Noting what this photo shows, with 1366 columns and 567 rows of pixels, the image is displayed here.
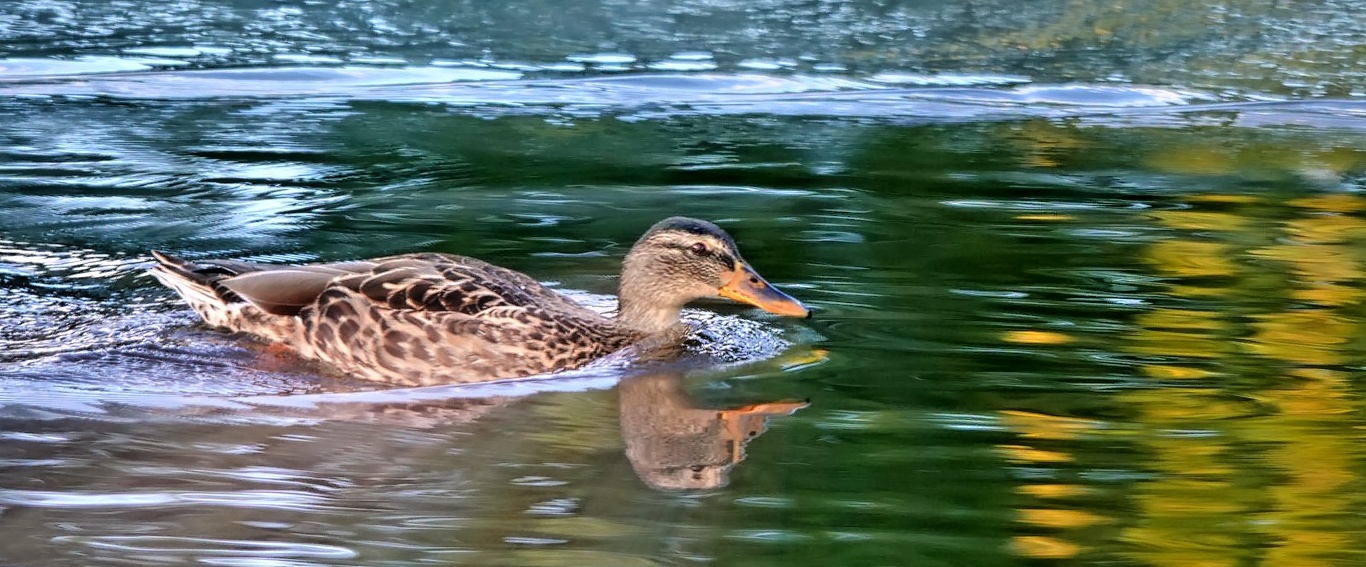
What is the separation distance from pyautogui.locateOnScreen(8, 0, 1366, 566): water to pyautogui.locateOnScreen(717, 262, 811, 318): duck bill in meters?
0.19

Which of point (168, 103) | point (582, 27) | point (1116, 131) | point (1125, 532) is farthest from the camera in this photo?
point (582, 27)

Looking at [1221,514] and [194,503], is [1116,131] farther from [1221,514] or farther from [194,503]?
[194,503]

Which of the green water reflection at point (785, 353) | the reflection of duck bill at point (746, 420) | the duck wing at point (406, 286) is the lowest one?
the reflection of duck bill at point (746, 420)

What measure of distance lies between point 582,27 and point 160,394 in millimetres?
8272

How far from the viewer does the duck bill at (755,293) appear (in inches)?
277

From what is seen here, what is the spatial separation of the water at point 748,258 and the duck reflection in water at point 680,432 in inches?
0.9

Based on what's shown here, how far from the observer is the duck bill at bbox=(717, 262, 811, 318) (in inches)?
277

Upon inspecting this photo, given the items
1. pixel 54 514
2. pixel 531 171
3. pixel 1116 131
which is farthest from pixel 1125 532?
pixel 1116 131

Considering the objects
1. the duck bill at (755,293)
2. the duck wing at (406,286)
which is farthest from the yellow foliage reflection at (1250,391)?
the duck wing at (406,286)

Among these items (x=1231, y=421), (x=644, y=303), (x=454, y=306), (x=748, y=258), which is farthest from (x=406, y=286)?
(x=1231, y=421)

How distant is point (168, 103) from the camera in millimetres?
12203

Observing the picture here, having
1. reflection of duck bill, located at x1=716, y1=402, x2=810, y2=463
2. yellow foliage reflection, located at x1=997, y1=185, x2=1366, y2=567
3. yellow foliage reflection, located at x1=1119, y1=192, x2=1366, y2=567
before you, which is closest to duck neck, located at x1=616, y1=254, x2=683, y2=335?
reflection of duck bill, located at x1=716, y1=402, x2=810, y2=463

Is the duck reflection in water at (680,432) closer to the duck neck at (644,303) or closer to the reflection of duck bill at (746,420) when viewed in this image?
the reflection of duck bill at (746,420)

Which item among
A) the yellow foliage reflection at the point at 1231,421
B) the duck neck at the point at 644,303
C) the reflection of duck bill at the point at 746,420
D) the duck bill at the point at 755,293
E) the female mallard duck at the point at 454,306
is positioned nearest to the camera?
the yellow foliage reflection at the point at 1231,421
